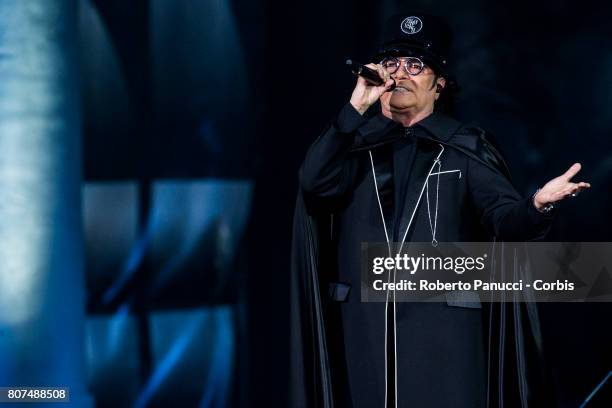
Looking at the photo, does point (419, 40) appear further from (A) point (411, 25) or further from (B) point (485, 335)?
(B) point (485, 335)

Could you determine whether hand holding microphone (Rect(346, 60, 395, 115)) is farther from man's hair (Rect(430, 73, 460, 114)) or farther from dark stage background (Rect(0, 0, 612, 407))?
dark stage background (Rect(0, 0, 612, 407))

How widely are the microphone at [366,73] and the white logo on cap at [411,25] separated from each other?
280 millimetres

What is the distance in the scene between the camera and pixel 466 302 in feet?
9.21

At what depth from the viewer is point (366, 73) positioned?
2.63 m

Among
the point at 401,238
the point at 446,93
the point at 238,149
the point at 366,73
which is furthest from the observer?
the point at 238,149

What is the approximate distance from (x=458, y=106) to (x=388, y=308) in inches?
41.0

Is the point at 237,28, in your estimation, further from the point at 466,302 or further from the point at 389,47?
the point at 466,302

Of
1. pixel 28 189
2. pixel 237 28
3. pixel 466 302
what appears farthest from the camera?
pixel 237 28

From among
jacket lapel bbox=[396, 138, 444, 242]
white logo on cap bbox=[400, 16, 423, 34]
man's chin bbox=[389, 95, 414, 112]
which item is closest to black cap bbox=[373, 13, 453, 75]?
white logo on cap bbox=[400, 16, 423, 34]

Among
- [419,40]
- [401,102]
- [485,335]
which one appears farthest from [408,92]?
[485,335]

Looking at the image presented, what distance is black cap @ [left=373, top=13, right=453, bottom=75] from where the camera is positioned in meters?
2.92

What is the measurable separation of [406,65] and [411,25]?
117 mm

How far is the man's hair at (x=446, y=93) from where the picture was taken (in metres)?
3.00

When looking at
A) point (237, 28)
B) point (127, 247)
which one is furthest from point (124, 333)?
point (237, 28)
